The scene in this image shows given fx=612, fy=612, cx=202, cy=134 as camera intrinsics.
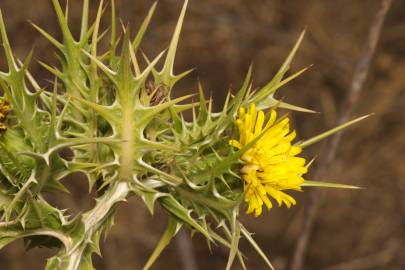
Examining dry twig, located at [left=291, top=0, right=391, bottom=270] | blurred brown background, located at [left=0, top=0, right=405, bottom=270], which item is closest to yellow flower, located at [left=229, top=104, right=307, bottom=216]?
dry twig, located at [left=291, top=0, right=391, bottom=270]

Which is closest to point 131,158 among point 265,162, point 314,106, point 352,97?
point 265,162

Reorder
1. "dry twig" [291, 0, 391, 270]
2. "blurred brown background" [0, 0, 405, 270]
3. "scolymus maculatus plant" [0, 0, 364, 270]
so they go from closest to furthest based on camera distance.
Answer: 1. "scolymus maculatus plant" [0, 0, 364, 270]
2. "dry twig" [291, 0, 391, 270]
3. "blurred brown background" [0, 0, 405, 270]

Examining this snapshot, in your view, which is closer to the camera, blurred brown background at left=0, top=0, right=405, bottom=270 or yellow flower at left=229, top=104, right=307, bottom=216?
yellow flower at left=229, top=104, right=307, bottom=216

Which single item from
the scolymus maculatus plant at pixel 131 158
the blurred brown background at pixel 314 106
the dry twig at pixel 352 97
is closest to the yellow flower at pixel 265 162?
the scolymus maculatus plant at pixel 131 158

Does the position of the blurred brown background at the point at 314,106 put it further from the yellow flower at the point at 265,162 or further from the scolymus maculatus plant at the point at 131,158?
the yellow flower at the point at 265,162

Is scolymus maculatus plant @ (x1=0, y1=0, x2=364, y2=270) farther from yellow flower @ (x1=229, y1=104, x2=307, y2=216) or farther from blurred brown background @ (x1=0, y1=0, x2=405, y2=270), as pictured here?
blurred brown background @ (x1=0, y1=0, x2=405, y2=270)

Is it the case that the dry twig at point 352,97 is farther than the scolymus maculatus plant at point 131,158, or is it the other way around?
the dry twig at point 352,97

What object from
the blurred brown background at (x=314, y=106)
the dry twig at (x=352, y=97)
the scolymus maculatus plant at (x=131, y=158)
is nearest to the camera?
the scolymus maculatus plant at (x=131, y=158)
